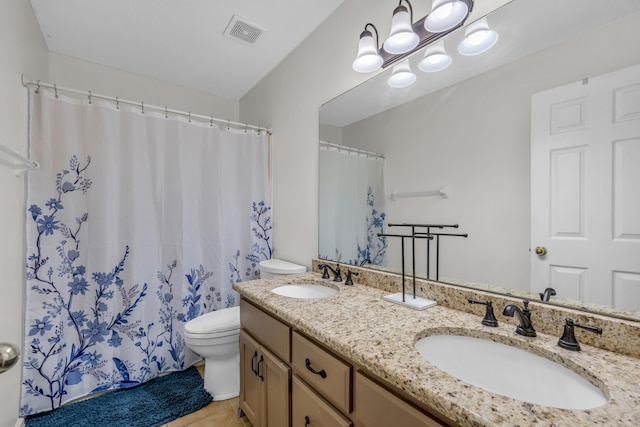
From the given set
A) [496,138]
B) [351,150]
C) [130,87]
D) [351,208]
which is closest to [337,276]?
[351,208]

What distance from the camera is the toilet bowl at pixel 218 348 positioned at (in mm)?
1702

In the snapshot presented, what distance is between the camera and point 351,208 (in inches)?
68.4

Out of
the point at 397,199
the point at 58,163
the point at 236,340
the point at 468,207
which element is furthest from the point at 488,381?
the point at 58,163

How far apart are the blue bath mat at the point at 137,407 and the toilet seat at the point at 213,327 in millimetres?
439

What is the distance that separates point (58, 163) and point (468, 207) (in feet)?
7.49

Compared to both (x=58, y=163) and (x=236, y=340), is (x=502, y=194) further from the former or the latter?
(x=58, y=163)

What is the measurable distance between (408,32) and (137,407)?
252 cm

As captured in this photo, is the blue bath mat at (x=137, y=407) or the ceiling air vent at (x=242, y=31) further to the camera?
the ceiling air vent at (x=242, y=31)

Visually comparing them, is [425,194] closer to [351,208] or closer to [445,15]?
[351,208]

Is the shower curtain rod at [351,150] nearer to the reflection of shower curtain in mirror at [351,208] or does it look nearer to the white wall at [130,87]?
the reflection of shower curtain in mirror at [351,208]

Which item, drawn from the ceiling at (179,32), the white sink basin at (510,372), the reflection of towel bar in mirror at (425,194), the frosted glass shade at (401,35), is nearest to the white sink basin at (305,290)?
the reflection of towel bar in mirror at (425,194)

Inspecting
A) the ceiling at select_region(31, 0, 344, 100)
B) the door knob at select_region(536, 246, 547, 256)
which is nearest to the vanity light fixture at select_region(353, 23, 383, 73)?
the ceiling at select_region(31, 0, 344, 100)

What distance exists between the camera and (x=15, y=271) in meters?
1.43

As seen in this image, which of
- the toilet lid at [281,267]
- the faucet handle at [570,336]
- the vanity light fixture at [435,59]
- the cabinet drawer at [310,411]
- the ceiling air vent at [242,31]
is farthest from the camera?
the toilet lid at [281,267]
